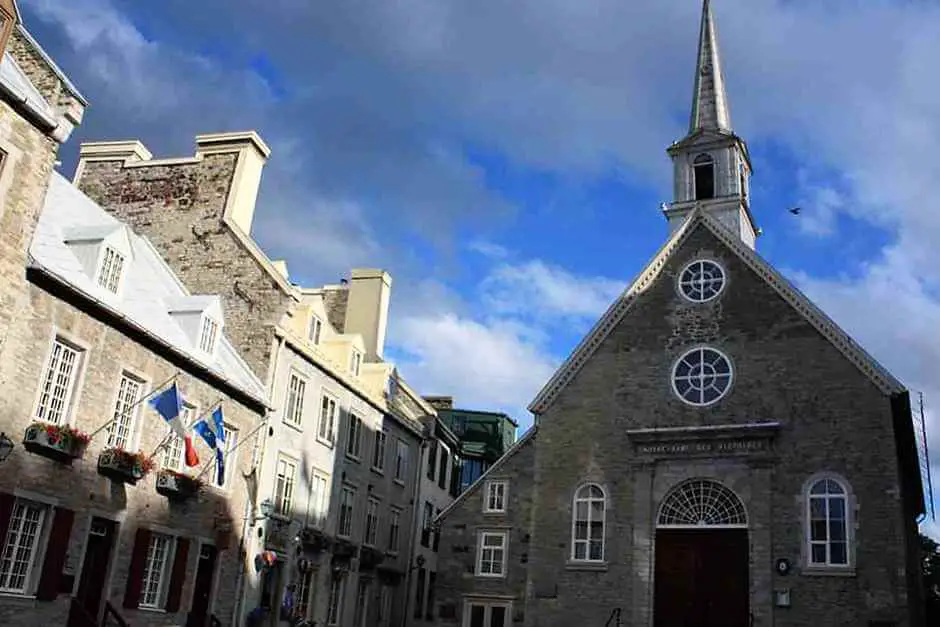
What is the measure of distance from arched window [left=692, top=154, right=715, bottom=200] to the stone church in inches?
188

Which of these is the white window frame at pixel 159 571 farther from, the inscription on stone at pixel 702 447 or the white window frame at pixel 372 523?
the inscription on stone at pixel 702 447

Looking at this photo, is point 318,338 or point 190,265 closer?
point 190,265

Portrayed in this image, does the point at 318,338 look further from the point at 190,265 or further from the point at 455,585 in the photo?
the point at 455,585

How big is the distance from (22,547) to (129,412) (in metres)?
3.83

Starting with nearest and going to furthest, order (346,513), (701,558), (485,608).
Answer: (701,558) → (485,608) → (346,513)

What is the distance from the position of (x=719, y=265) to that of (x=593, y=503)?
27.5ft

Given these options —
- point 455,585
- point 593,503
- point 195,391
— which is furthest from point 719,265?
point 195,391

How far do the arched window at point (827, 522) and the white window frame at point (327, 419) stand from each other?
14507 mm

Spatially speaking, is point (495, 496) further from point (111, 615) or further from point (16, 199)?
point (16, 199)

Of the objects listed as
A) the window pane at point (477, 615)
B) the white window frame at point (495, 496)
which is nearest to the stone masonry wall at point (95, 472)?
the window pane at point (477, 615)

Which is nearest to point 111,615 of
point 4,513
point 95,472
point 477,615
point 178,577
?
point 178,577

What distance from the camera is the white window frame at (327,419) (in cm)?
2900

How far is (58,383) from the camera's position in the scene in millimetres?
18219

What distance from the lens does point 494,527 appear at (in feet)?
95.5
